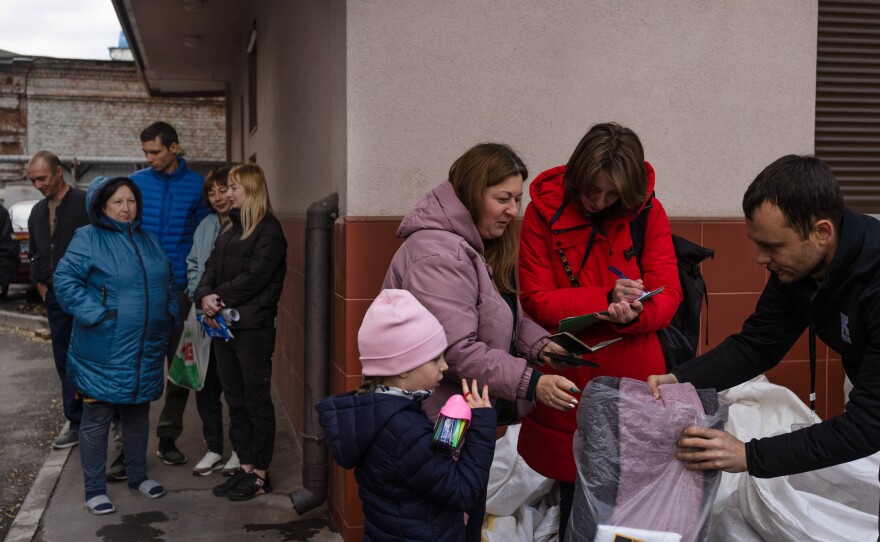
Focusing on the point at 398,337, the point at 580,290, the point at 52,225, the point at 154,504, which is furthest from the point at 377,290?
the point at 52,225

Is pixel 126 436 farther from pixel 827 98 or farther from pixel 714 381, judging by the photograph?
pixel 827 98

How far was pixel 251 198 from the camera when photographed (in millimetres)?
5047

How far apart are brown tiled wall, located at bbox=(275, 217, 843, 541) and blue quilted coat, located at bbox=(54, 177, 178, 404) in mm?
1077

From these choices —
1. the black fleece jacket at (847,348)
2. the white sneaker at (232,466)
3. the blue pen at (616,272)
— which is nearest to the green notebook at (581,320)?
the blue pen at (616,272)

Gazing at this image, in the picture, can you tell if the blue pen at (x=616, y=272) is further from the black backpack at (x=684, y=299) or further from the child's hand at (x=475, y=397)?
the child's hand at (x=475, y=397)

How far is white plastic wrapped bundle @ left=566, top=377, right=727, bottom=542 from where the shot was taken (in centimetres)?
247

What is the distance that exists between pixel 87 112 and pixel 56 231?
22.1 meters

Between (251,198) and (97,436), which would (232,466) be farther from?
(251,198)

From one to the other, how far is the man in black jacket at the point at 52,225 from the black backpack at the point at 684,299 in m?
4.15

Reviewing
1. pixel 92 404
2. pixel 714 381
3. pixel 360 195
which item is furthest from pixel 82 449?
pixel 714 381

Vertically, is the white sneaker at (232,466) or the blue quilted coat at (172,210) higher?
the blue quilted coat at (172,210)

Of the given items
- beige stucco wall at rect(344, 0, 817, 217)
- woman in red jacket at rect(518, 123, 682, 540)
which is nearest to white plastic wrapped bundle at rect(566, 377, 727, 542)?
woman in red jacket at rect(518, 123, 682, 540)

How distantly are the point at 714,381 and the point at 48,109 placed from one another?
86.7 ft

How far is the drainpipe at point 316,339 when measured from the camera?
4.39 m
